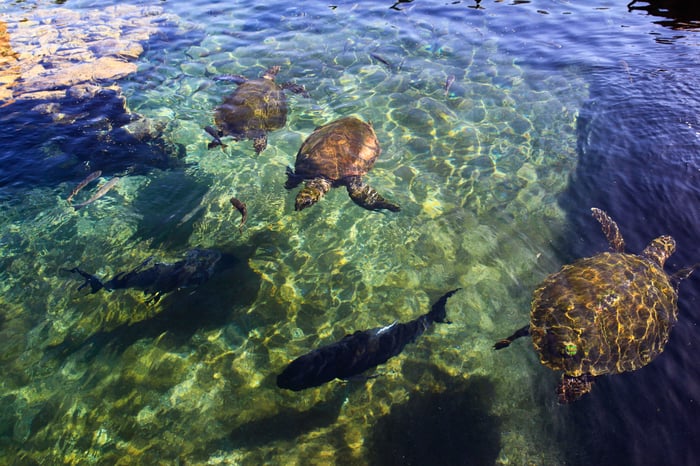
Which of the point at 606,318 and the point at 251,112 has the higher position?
the point at 251,112

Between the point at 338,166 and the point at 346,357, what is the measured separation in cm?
367

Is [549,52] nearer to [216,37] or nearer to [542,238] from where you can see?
[542,238]

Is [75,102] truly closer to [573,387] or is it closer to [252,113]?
[252,113]

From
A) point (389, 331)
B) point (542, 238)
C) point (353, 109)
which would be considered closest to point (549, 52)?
point (353, 109)

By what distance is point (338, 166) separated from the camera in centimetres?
662

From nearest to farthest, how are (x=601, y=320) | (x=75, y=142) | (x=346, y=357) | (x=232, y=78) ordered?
(x=346, y=357), (x=601, y=320), (x=75, y=142), (x=232, y=78)

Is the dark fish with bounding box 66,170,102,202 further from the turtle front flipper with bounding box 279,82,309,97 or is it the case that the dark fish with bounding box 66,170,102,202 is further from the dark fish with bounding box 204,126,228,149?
the turtle front flipper with bounding box 279,82,309,97

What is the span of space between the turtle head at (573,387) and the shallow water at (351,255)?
0.61 feet

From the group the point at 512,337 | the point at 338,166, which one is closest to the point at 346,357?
the point at 512,337

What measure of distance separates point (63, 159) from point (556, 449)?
10.3 m

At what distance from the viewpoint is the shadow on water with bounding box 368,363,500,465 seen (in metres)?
4.05

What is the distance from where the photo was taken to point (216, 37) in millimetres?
12953

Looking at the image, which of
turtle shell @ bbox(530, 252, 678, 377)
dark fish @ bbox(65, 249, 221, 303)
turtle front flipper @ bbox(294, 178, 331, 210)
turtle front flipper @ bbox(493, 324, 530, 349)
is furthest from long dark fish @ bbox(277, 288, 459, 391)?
turtle front flipper @ bbox(294, 178, 331, 210)

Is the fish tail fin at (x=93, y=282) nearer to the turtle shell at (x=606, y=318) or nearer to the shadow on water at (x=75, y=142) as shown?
the shadow on water at (x=75, y=142)
